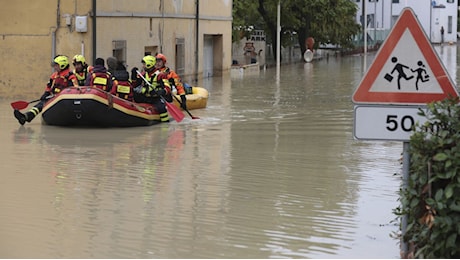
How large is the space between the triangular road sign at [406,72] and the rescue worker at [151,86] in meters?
13.1

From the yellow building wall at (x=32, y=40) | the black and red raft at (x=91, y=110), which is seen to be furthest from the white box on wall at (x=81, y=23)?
the black and red raft at (x=91, y=110)

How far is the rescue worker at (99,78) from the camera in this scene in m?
18.8

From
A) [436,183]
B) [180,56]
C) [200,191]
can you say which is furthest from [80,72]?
[436,183]

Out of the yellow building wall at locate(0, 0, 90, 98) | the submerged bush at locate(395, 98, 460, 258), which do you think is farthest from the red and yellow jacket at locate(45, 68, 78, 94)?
the submerged bush at locate(395, 98, 460, 258)

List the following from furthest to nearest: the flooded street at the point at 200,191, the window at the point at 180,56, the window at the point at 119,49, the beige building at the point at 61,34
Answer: the window at the point at 180,56 < the window at the point at 119,49 < the beige building at the point at 61,34 < the flooded street at the point at 200,191

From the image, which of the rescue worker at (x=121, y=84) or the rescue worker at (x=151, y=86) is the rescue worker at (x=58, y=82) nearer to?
the rescue worker at (x=121, y=84)

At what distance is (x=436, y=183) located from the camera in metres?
6.52

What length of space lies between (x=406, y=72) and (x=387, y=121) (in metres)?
0.35

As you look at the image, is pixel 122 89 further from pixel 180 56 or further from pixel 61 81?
pixel 180 56

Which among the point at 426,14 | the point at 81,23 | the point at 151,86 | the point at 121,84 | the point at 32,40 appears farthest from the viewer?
the point at 426,14

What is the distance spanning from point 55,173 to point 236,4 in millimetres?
34370

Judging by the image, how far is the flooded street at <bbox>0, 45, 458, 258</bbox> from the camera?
895 centimetres

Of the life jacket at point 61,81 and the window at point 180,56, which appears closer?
the life jacket at point 61,81

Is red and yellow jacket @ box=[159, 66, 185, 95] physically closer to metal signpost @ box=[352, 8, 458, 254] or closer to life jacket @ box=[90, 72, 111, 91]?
life jacket @ box=[90, 72, 111, 91]
